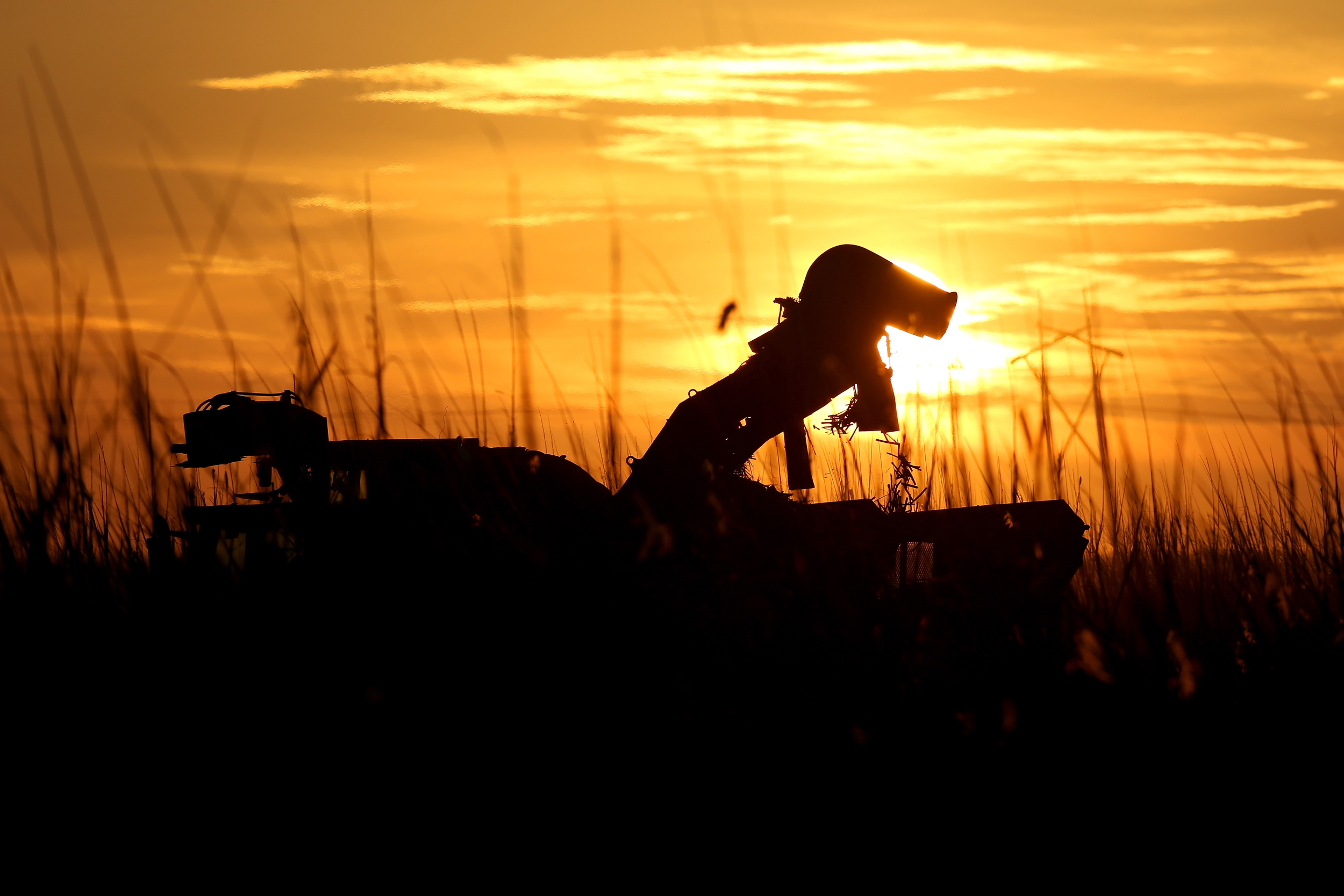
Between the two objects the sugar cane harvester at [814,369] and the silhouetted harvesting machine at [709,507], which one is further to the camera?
the sugar cane harvester at [814,369]

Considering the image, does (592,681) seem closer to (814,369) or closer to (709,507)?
(709,507)

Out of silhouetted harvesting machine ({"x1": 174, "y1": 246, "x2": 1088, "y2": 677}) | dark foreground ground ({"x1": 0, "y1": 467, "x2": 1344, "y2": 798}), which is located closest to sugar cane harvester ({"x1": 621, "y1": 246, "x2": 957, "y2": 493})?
silhouetted harvesting machine ({"x1": 174, "y1": 246, "x2": 1088, "y2": 677})

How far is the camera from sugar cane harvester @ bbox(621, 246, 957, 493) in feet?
9.78

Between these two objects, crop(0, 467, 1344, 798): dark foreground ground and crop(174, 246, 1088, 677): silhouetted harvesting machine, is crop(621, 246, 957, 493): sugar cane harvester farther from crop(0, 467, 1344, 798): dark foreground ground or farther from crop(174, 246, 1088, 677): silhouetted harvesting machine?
crop(0, 467, 1344, 798): dark foreground ground

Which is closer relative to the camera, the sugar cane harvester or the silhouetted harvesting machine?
the silhouetted harvesting machine

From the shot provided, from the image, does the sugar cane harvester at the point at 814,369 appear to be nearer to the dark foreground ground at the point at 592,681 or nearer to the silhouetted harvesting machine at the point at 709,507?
the silhouetted harvesting machine at the point at 709,507

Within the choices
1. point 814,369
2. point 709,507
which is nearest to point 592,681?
point 709,507

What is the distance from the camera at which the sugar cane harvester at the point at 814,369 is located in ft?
9.78

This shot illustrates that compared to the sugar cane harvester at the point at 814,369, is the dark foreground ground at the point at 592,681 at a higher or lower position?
lower

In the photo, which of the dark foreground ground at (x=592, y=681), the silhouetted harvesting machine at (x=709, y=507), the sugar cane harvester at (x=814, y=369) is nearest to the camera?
the dark foreground ground at (x=592, y=681)

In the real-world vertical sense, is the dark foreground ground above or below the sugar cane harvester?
below

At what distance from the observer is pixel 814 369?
303 centimetres

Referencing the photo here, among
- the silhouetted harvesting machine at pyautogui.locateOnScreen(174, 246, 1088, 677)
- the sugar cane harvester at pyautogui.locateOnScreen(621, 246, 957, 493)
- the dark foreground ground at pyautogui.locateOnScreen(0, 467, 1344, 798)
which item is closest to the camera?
the dark foreground ground at pyautogui.locateOnScreen(0, 467, 1344, 798)

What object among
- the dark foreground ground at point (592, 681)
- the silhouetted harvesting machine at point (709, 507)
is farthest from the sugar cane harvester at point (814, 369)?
the dark foreground ground at point (592, 681)
